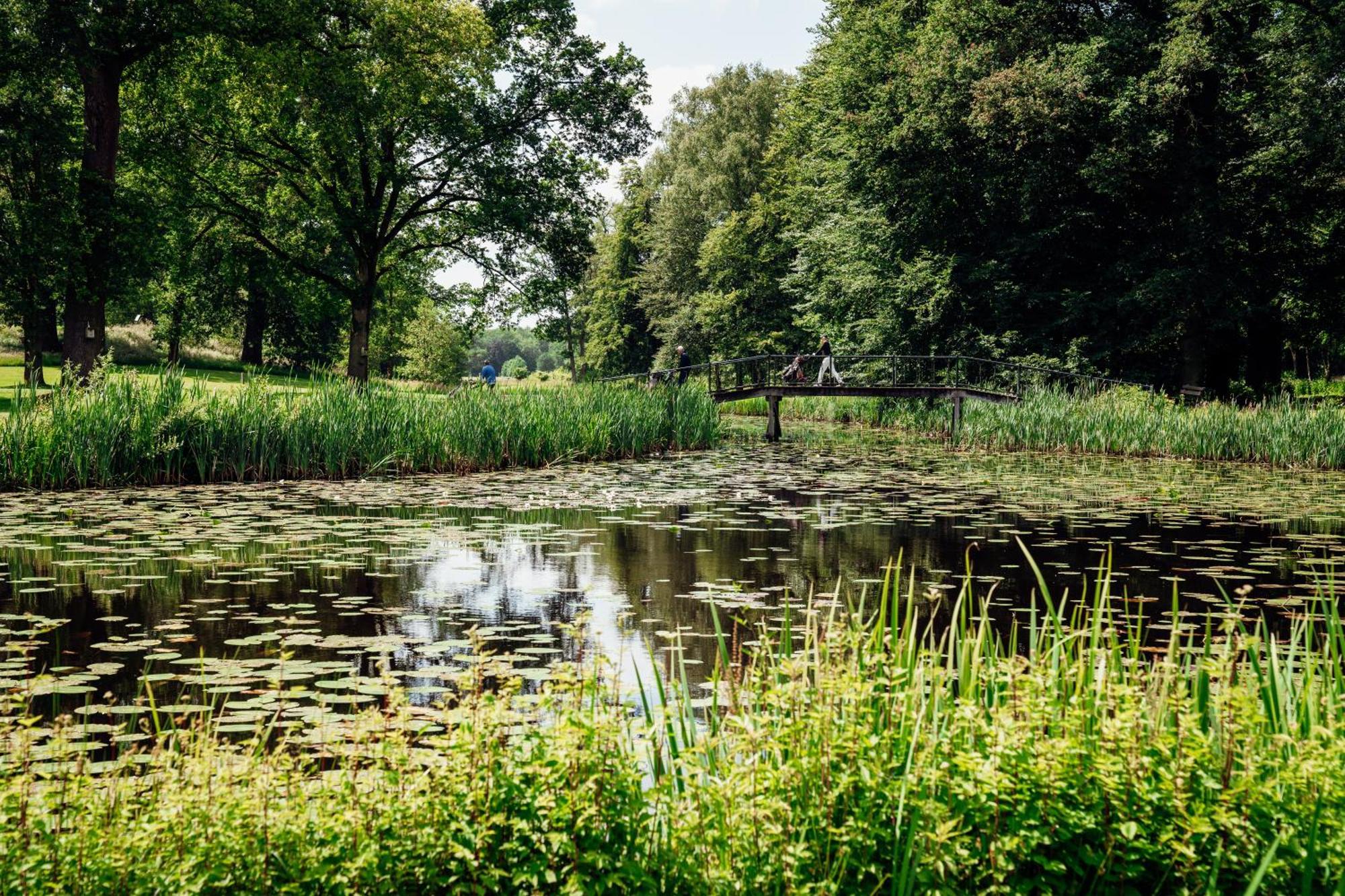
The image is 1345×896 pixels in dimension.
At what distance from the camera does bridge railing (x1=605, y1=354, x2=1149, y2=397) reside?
25594mm

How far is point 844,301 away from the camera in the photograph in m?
36.3

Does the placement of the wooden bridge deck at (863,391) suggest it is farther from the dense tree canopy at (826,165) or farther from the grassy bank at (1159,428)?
the dense tree canopy at (826,165)

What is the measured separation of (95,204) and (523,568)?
16397 millimetres

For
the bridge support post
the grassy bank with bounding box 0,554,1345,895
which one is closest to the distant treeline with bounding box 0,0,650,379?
the bridge support post

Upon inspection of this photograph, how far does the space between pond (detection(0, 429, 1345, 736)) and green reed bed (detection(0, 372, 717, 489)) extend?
0.70 m

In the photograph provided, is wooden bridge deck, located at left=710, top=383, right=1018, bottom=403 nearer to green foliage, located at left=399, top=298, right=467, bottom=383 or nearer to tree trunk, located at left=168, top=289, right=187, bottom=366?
tree trunk, located at left=168, top=289, right=187, bottom=366

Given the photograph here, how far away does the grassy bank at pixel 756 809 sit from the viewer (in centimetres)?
260

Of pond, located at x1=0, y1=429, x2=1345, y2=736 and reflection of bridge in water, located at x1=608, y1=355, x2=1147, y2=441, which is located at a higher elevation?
reflection of bridge in water, located at x1=608, y1=355, x2=1147, y2=441

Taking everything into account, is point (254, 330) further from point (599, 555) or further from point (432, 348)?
point (599, 555)

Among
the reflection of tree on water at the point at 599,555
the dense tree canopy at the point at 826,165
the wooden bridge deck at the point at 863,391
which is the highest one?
the dense tree canopy at the point at 826,165

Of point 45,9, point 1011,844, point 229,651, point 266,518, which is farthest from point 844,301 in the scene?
point 1011,844

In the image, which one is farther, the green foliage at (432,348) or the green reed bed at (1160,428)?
the green foliage at (432,348)

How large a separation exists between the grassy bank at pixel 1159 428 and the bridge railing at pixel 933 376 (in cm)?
152

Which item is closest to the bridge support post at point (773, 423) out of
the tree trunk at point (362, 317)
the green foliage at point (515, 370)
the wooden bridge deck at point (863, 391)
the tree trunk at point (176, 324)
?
the wooden bridge deck at point (863, 391)
